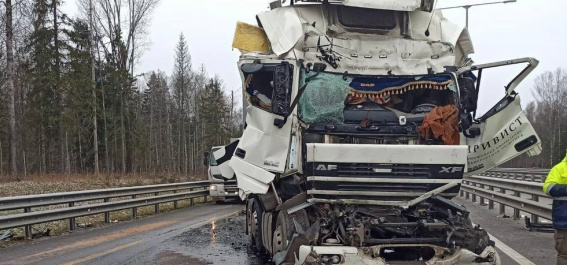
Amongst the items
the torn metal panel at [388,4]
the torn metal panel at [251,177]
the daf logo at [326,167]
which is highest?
the torn metal panel at [388,4]

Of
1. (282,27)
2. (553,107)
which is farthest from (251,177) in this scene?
(553,107)

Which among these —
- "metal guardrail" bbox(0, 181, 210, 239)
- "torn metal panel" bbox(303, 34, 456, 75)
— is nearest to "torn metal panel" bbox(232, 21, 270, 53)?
"torn metal panel" bbox(303, 34, 456, 75)

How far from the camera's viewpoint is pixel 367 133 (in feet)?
17.7

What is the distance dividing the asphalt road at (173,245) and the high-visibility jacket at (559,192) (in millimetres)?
1439

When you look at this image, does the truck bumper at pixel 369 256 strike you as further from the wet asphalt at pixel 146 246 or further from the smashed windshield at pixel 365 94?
the wet asphalt at pixel 146 246

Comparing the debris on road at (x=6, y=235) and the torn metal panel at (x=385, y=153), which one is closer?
the torn metal panel at (x=385, y=153)

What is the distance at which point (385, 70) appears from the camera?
234 inches

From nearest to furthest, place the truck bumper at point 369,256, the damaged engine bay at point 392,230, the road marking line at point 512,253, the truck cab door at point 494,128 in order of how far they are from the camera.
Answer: the truck bumper at point 369,256
the damaged engine bay at point 392,230
the truck cab door at point 494,128
the road marking line at point 512,253

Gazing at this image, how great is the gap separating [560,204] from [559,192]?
0.71ft

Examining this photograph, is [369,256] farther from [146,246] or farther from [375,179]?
[146,246]

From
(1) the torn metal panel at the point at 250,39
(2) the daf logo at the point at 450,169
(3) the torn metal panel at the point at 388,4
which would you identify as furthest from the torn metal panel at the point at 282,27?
(2) the daf logo at the point at 450,169

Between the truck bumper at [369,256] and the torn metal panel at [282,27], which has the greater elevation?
the torn metal panel at [282,27]

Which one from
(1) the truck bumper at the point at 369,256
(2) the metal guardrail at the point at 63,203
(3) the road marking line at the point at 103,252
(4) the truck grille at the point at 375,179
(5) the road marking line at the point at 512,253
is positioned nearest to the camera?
(1) the truck bumper at the point at 369,256

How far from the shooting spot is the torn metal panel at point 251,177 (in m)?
5.68
